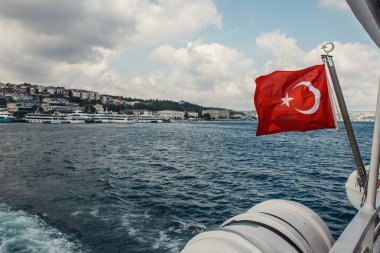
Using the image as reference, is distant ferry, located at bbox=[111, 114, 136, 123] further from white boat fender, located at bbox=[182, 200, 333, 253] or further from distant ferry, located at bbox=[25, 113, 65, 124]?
white boat fender, located at bbox=[182, 200, 333, 253]

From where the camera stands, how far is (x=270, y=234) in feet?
11.4

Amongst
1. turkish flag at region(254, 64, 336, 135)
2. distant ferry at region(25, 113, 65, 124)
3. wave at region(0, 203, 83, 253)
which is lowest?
wave at region(0, 203, 83, 253)

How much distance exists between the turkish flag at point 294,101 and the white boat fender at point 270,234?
2.29 meters

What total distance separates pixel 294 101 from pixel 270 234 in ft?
11.3

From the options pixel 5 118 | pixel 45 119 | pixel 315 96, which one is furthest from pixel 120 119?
pixel 315 96

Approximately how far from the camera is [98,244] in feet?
36.4

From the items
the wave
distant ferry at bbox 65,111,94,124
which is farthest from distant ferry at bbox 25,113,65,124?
the wave

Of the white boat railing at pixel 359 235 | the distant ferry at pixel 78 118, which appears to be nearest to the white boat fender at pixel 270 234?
the white boat railing at pixel 359 235

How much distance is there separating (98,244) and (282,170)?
74.2 feet

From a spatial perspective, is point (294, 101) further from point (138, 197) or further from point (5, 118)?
point (5, 118)

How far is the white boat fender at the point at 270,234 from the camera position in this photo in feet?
10.3

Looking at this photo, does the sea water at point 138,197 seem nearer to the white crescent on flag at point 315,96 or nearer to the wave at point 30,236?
the wave at point 30,236

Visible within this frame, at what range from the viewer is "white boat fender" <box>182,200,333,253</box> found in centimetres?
313

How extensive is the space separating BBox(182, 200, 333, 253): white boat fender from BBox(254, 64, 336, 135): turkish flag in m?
2.29
